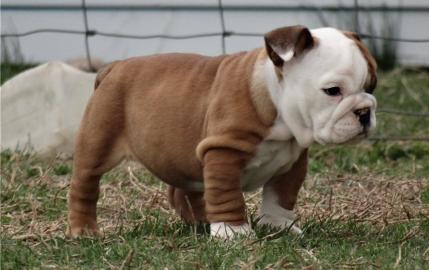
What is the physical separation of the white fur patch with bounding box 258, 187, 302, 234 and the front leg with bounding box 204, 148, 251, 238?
32 centimetres

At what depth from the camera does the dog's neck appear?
445cm

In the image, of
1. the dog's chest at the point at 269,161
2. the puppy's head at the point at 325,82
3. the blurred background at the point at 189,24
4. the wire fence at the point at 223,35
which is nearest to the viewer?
the puppy's head at the point at 325,82

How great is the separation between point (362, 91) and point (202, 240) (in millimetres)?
877

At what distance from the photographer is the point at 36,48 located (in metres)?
10.3

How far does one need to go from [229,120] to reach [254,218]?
2.47ft

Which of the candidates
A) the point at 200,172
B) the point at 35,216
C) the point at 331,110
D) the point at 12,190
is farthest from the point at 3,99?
the point at 331,110

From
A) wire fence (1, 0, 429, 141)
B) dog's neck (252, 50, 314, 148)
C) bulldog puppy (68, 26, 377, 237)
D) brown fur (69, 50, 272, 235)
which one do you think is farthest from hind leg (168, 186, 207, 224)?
wire fence (1, 0, 429, 141)

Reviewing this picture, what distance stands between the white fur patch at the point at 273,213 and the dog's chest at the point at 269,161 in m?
0.19

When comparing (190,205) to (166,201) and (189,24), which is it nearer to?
(166,201)

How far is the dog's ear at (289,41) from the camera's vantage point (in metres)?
4.33

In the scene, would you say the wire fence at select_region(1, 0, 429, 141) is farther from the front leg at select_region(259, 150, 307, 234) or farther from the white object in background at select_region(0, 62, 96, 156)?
the front leg at select_region(259, 150, 307, 234)

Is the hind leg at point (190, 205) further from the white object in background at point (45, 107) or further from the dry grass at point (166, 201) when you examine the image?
the white object in background at point (45, 107)

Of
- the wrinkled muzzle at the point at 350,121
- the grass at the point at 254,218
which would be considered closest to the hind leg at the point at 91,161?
the grass at the point at 254,218

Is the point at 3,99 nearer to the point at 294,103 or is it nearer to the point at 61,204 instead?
the point at 61,204
